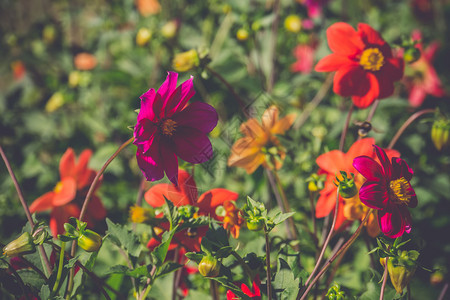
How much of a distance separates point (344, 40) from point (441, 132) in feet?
1.15

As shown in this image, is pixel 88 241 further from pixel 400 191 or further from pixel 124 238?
pixel 400 191

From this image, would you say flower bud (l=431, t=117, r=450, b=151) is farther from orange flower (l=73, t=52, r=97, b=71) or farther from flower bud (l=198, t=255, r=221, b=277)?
orange flower (l=73, t=52, r=97, b=71)

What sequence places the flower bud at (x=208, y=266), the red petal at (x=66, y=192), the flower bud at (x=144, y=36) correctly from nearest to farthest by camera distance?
the flower bud at (x=208, y=266), the red petal at (x=66, y=192), the flower bud at (x=144, y=36)

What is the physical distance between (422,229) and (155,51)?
51.5 inches


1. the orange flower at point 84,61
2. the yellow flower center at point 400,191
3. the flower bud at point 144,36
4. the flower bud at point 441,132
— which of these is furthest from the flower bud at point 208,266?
the orange flower at point 84,61

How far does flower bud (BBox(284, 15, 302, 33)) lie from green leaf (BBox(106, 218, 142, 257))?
42.2 inches

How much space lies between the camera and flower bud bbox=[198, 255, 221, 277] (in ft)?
2.16

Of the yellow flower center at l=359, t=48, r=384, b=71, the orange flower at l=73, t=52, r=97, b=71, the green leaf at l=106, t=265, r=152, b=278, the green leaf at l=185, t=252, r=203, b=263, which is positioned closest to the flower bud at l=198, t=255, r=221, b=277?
the green leaf at l=185, t=252, r=203, b=263

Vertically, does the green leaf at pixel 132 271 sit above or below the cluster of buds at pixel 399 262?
above

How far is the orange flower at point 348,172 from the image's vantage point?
0.81 meters

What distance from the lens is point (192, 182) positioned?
0.85m

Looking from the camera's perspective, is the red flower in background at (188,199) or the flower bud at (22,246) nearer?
the flower bud at (22,246)

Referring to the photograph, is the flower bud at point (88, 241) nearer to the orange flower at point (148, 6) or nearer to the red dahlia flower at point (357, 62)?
the red dahlia flower at point (357, 62)

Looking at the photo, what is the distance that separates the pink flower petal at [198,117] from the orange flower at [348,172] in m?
0.27
